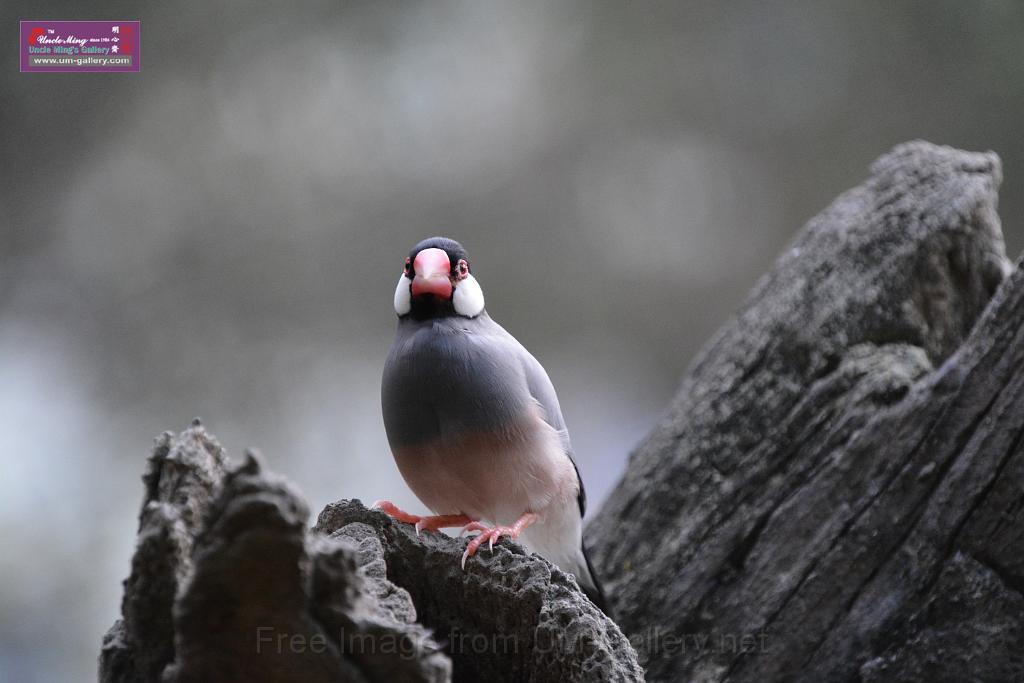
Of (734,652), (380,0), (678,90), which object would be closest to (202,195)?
(380,0)

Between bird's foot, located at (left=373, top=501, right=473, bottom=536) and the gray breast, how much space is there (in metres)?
0.12

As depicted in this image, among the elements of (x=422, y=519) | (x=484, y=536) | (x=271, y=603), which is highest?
(x=422, y=519)

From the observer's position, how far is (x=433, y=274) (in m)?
1.89

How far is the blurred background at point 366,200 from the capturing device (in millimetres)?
3424

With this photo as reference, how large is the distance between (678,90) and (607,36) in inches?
16.0

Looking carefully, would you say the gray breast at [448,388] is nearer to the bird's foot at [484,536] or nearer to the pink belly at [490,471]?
the pink belly at [490,471]

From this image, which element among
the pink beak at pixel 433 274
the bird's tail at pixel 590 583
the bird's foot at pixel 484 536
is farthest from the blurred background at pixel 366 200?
the bird's foot at pixel 484 536

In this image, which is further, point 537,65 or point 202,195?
point 537,65

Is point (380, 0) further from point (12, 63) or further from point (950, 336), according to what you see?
point (950, 336)

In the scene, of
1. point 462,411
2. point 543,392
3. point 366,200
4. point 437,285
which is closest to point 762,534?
point 543,392

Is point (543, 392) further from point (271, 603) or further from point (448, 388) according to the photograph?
point (271, 603)

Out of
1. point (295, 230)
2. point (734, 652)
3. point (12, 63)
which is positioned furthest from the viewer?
point (295, 230)

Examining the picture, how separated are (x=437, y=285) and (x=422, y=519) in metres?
0.47

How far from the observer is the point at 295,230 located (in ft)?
12.6
